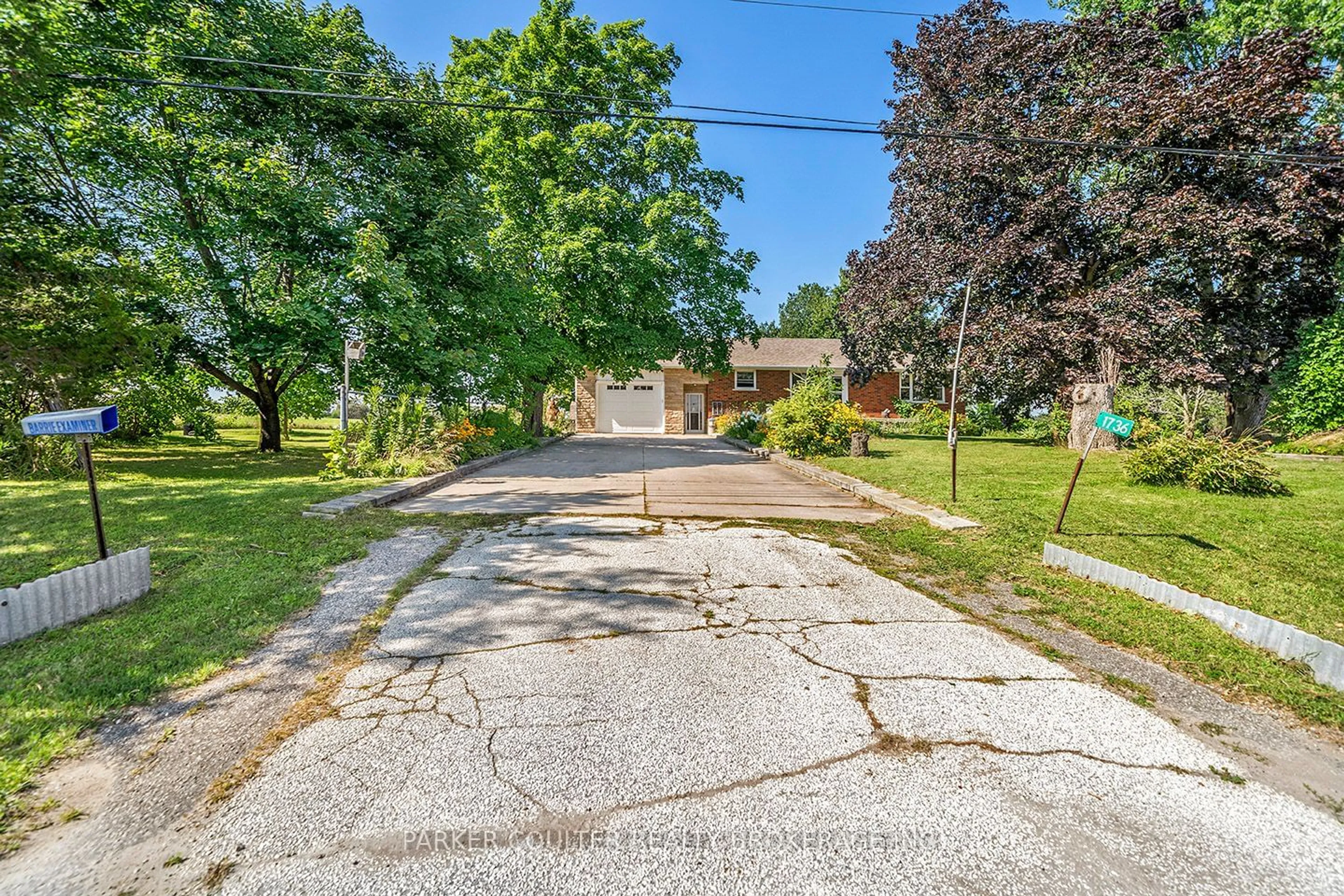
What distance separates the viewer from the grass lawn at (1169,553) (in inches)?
123

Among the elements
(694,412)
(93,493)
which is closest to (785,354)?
(694,412)

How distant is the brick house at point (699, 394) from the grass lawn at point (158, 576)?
19.3 m

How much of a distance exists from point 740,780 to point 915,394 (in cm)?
3003

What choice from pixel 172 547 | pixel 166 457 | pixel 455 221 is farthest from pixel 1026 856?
pixel 166 457

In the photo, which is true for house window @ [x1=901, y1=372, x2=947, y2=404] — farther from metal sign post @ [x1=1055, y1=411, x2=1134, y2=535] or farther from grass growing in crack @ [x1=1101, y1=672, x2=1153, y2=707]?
grass growing in crack @ [x1=1101, y1=672, x2=1153, y2=707]

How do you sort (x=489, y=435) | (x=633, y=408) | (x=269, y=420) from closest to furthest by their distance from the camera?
1. (x=489, y=435)
2. (x=269, y=420)
3. (x=633, y=408)

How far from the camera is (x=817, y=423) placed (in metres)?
13.5

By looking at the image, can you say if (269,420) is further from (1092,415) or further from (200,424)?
(1092,415)

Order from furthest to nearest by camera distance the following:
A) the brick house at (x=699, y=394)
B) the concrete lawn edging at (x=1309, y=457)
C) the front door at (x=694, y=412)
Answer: the front door at (x=694, y=412) → the brick house at (x=699, y=394) → the concrete lawn edging at (x=1309, y=457)

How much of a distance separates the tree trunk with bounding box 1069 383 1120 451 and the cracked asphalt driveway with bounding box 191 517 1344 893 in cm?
1232

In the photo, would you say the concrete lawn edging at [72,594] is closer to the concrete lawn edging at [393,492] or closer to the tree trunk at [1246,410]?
the concrete lawn edging at [393,492]

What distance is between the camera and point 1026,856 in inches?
66.8

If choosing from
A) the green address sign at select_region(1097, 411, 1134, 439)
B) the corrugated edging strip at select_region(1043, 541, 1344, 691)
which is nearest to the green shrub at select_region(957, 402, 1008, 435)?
the green address sign at select_region(1097, 411, 1134, 439)

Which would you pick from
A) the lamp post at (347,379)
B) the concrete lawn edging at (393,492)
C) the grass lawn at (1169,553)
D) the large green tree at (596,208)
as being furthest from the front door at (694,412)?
the lamp post at (347,379)
